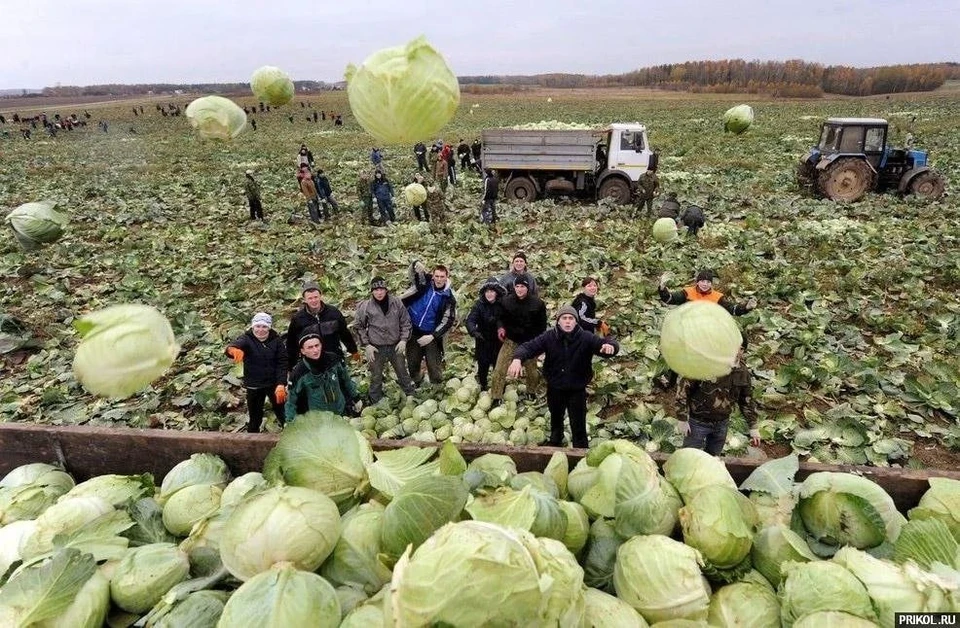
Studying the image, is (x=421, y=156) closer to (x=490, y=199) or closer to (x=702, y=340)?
Result: (x=490, y=199)

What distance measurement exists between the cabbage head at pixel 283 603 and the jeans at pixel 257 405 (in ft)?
11.8

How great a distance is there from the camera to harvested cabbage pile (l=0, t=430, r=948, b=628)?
2.01m

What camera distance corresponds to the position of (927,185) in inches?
617

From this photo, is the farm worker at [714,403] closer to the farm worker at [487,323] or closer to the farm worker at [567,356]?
the farm worker at [567,356]

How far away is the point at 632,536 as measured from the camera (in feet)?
8.83

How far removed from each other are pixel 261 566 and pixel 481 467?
4.28 feet

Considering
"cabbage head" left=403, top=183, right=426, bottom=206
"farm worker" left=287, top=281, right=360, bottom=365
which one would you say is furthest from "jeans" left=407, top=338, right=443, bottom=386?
"cabbage head" left=403, top=183, right=426, bottom=206

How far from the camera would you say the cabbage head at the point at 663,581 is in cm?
237

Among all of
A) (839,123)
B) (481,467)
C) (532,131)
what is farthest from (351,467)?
(839,123)

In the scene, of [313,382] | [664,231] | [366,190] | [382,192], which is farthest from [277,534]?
[366,190]

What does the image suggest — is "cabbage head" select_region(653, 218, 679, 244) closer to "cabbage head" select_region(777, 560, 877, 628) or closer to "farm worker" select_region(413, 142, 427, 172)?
"cabbage head" select_region(777, 560, 877, 628)

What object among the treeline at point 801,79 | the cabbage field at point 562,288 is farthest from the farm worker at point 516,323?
the treeline at point 801,79

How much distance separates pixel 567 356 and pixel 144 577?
3.55 m

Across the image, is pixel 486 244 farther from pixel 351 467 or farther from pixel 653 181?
pixel 351 467
